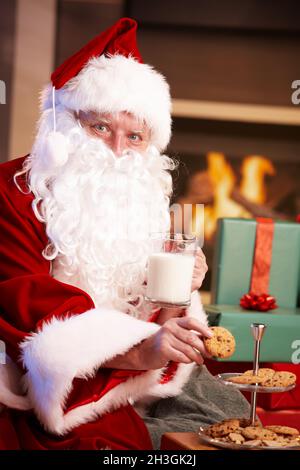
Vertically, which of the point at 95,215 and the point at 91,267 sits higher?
the point at 95,215

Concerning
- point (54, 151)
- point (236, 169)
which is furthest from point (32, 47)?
point (54, 151)

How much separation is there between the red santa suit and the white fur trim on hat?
32cm

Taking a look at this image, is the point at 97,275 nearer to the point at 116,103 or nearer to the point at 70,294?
the point at 70,294

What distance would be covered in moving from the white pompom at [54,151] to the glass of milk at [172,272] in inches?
16.7

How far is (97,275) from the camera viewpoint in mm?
2051

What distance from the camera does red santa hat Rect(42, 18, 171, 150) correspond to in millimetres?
2119

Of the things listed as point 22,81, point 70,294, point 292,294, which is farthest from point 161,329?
point 22,81

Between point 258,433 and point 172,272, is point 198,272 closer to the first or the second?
point 172,272

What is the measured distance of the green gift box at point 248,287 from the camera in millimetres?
2938

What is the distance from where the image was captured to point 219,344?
1680 millimetres

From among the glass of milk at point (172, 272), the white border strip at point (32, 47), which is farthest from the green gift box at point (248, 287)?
the white border strip at point (32, 47)

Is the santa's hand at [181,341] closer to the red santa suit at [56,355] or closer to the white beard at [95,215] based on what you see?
the red santa suit at [56,355]

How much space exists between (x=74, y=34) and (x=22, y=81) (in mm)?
506

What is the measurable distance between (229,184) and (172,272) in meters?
3.95
